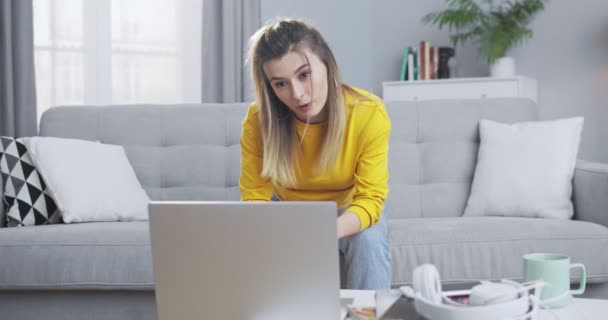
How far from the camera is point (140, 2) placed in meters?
4.02

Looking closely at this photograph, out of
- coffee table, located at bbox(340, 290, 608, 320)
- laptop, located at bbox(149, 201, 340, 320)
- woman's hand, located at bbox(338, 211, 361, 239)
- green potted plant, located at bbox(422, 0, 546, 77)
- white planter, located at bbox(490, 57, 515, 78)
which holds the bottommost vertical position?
coffee table, located at bbox(340, 290, 608, 320)

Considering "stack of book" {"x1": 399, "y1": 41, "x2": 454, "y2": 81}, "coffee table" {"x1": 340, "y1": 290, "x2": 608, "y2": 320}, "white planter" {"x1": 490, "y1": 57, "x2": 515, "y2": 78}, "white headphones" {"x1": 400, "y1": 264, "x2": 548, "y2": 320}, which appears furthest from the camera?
"stack of book" {"x1": 399, "y1": 41, "x2": 454, "y2": 81}

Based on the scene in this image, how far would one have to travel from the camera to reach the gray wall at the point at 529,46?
397cm

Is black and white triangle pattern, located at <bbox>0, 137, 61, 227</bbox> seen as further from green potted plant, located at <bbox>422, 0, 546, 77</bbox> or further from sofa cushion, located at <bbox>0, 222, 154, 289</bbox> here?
green potted plant, located at <bbox>422, 0, 546, 77</bbox>

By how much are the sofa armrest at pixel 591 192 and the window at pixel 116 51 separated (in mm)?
2490

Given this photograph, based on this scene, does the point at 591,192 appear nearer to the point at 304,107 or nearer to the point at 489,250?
the point at 489,250

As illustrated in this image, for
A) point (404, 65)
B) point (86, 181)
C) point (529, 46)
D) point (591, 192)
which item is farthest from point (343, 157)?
point (529, 46)

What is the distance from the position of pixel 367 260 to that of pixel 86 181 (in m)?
1.09

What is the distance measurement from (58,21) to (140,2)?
0.47 m

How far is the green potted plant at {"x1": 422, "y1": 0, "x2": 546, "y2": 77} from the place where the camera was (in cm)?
385

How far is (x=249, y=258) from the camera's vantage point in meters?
0.95

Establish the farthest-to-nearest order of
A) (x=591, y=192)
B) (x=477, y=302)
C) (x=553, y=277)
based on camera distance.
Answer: (x=591, y=192) < (x=553, y=277) < (x=477, y=302)

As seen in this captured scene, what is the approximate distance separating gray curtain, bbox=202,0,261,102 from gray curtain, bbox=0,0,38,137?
94cm

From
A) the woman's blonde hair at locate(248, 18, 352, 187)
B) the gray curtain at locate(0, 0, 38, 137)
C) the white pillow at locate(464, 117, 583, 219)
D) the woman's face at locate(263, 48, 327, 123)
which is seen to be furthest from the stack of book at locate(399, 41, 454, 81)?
the woman's face at locate(263, 48, 327, 123)
